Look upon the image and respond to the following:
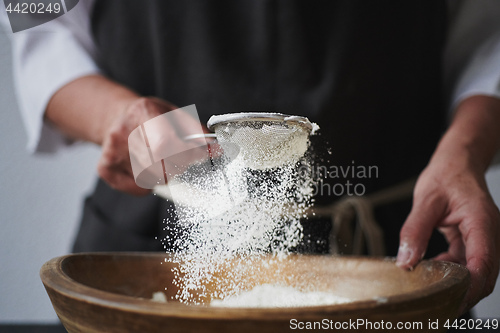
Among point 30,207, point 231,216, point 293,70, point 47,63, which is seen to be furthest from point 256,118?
point 30,207

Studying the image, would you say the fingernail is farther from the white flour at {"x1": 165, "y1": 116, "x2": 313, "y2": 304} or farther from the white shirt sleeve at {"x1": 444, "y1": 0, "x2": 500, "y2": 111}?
the white shirt sleeve at {"x1": 444, "y1": 0, "x2": 500, "y2": 111}

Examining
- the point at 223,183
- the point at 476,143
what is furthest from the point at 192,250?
the point at 476,143

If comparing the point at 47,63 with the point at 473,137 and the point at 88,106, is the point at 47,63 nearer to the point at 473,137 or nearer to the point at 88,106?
the point at 88,106

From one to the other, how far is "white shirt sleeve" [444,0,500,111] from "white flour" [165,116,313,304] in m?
0.28

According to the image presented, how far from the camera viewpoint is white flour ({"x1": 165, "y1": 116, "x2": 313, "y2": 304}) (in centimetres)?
34

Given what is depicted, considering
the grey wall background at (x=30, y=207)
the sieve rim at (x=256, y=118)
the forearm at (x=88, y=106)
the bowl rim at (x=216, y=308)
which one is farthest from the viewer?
the grey wall background at (x=30, y=207)

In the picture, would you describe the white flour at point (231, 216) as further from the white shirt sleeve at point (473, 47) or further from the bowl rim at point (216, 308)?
the white shirt sleeve at point (473, 47)

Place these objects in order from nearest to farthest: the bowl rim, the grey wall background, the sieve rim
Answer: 1. the bowl rim
2. the sieve rim
3. the grey wall background

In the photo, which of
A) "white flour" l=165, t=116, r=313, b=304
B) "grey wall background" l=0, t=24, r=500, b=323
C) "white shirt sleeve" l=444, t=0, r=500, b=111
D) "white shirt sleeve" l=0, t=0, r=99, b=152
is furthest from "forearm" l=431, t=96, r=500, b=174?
"white shirt sleeve" l=0, t=0, r=99, b=152

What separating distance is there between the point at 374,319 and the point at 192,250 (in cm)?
17

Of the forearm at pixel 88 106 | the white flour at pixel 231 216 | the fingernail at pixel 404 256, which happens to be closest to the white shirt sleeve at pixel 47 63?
the forearm at pixel 88 106

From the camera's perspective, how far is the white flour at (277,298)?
13.1 inches

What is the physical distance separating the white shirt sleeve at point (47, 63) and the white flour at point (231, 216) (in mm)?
260

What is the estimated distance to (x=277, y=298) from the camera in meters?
0.34
